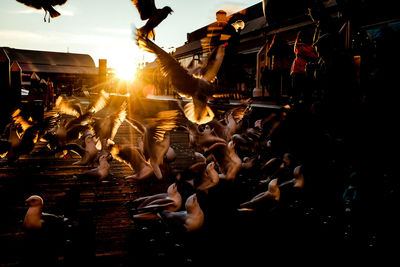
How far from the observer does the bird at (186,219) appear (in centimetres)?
321

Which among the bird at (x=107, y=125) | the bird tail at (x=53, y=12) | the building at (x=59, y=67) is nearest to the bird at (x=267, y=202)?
the bird at (x=107, y=125)

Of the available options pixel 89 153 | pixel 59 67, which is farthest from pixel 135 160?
pixel 59 67

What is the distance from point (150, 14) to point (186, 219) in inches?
83.4

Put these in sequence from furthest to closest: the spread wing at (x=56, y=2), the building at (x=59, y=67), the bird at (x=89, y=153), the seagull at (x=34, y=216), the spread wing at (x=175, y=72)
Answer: the building at (x=59, y=67) → the bird at (x=89, y=153) → the spread wing at (x=175, y=72) → the seagull at (x=34, y=216) → the spread wing at (x=56, y=2)

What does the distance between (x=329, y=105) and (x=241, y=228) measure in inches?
74.6

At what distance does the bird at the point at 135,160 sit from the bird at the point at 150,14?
2342 mm

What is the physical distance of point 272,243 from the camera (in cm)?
333

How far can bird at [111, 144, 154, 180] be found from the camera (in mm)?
4918

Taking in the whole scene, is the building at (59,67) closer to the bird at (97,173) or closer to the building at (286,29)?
the building at (286,29)

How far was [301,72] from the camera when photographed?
20.3 feet

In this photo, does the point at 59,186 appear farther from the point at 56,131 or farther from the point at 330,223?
the point at 330,223

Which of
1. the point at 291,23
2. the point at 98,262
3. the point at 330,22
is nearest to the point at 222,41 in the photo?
the point at 330,22

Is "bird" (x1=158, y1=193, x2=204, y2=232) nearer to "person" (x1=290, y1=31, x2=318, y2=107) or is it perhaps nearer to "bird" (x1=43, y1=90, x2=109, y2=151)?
"person" (x1=290, y1=31, x2=318, y2=107)

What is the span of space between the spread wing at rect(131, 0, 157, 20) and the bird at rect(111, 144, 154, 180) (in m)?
2.66
